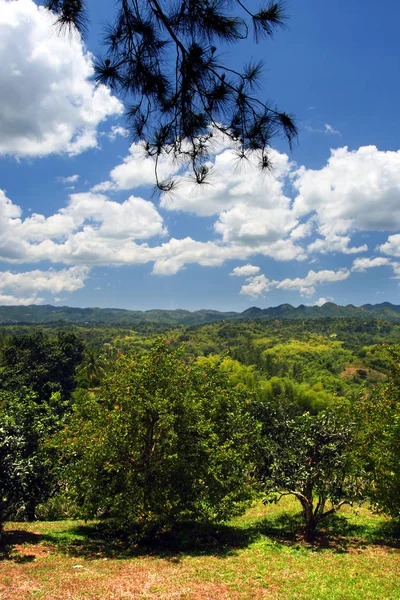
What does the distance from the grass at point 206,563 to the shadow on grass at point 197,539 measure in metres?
0.04

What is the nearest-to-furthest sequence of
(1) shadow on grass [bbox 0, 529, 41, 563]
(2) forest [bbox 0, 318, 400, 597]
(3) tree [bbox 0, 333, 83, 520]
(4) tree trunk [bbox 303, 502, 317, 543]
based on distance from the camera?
(1) shadow on grass [bbox 0, 529, 41, 563] → (3) tree [bbox 0, 333, 83, 520] → (2) forest [bbox 0, 318, 400, 597] → (4) tree trunk [bbox 303, 502, 317, 543]

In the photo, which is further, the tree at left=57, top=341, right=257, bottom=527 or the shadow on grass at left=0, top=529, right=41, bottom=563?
the tree at left=57, top=341, right=257, bottom=527

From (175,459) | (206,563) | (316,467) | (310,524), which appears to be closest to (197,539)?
(206,563)

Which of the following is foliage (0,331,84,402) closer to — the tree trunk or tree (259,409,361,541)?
tree (259,409,361,541)

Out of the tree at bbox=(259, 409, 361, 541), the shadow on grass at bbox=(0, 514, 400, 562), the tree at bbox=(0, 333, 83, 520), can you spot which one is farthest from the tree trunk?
the tree at bbox=(0, 333, 83, 520)

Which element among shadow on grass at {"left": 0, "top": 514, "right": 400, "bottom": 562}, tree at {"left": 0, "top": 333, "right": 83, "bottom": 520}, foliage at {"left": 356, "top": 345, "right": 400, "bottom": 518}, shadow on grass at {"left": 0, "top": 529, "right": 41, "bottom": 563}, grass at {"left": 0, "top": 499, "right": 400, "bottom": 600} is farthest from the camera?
foliage at {"left": 356, "top": 345, "right": 400, "bottom": 518}

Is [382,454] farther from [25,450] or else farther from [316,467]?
[25,450]

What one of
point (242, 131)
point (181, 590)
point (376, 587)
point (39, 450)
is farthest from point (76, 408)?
point (242, 131)

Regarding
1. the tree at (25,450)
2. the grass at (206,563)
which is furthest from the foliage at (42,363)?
the grass at (206,563)

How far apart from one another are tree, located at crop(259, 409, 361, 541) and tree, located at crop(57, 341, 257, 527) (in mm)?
1463

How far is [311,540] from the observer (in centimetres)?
1461

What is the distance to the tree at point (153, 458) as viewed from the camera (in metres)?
13.2

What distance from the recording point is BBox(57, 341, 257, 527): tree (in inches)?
521

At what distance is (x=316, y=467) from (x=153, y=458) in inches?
270
